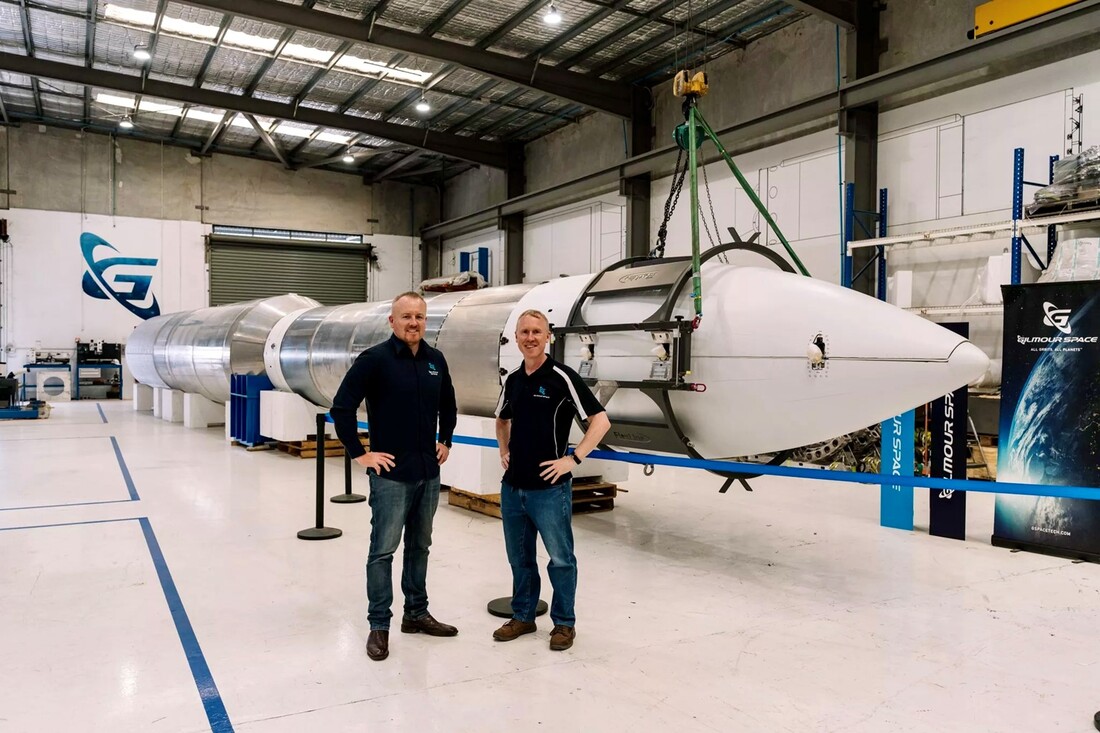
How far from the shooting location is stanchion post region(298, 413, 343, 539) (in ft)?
16.5

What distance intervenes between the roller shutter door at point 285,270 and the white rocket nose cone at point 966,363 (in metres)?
17.0

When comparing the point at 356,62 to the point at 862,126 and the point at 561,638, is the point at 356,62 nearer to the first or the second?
the point at 862,126

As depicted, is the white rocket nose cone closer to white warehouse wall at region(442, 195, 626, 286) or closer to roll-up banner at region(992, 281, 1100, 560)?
roll-up banner at region(992, 281, 1100, 560)

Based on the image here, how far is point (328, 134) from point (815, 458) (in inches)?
509

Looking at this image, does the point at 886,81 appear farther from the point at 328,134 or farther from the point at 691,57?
the point at 328,134

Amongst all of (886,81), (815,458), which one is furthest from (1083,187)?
(815,458)

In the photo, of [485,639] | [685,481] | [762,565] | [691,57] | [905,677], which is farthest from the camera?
[691,57]

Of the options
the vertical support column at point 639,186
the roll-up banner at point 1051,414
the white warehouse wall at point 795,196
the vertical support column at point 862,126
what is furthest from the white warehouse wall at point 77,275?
the roll-up banner at point 1051,414

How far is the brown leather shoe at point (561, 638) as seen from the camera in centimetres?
314

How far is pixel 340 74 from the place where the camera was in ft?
42.7

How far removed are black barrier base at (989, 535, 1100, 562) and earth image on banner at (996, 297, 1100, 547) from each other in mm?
45

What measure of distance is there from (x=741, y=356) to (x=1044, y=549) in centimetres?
262

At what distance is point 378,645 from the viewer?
3078 millimetres

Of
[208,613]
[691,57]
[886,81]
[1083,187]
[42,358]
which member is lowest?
[208,613]
